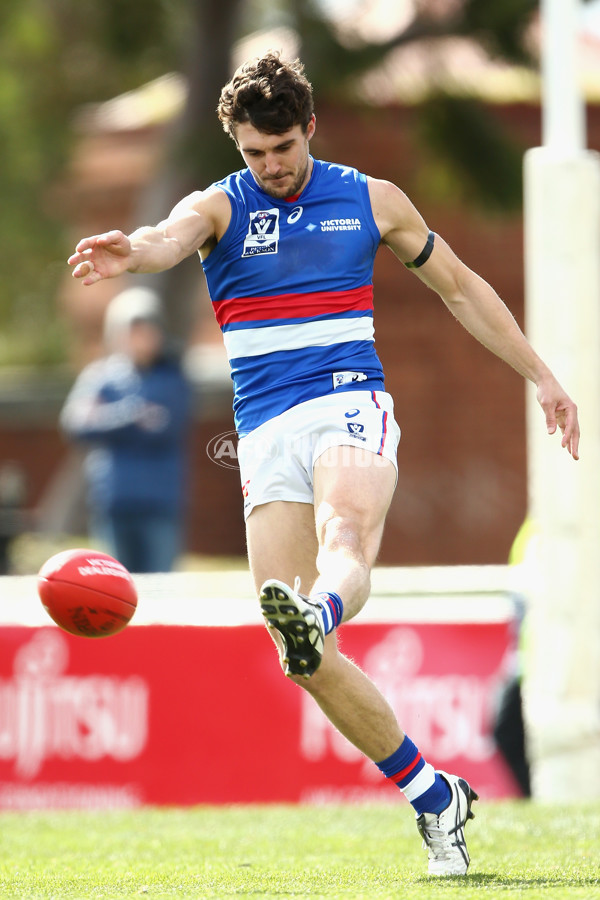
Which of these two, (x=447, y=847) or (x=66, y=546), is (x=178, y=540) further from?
(x=66, y=546)

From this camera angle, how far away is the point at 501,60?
16766mm

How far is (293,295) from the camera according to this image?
200 inches

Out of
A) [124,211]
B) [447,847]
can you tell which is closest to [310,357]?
[447,847]

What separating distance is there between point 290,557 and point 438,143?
13.6 metres

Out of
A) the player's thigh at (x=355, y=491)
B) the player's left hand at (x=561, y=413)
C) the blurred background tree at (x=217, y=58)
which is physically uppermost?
the blurred background tree at (x=217, y=58)

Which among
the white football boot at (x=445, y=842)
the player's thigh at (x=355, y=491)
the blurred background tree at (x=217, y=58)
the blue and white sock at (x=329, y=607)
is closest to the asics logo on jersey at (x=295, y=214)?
the player's thigh at (x=355, y=491)

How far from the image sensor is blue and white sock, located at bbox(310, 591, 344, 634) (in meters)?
4.29

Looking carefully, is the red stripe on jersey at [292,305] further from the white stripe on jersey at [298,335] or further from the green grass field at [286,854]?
the green grass field at [286,854]

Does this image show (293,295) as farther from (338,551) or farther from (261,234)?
(338,551)

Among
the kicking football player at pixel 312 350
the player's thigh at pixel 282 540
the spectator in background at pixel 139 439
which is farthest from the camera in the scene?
the spectator in background at pixel 139 439

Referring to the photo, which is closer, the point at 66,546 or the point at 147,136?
the point at 66,546

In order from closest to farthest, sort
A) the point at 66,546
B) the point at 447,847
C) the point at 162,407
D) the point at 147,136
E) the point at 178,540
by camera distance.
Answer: the point at 447,847 < the point at 162,407 < the point at 178,540 < the point at 66,546 < the point at 147,136

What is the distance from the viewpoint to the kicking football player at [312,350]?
16.0ft

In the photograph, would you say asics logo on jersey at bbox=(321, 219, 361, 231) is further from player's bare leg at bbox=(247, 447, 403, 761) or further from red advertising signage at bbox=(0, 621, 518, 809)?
red advertising signage at bbox=(0, 621, 518, 809)
